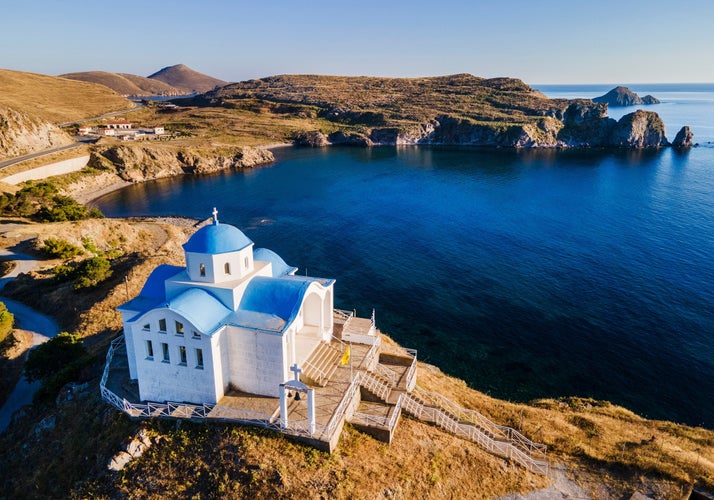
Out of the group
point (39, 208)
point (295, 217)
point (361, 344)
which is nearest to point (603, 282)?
point (361, 344)

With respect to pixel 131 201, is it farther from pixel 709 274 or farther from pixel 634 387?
pixel 709 274

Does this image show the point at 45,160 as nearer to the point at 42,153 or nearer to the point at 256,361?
the point at 42,153

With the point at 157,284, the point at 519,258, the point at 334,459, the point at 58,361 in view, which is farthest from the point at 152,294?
the point at 519,258

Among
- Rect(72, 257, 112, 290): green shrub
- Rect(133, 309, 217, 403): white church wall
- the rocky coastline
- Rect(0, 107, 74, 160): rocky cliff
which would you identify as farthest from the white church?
the rocky coastline

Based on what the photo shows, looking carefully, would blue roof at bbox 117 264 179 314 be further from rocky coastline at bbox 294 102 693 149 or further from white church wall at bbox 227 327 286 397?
rocky coastline at bbox 294 102 693 149

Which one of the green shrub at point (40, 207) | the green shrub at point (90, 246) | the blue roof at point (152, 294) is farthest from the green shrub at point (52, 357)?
the green shrub at point (40, 207)

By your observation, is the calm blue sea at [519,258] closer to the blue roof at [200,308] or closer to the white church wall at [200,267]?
the blue roof at [200,308]
